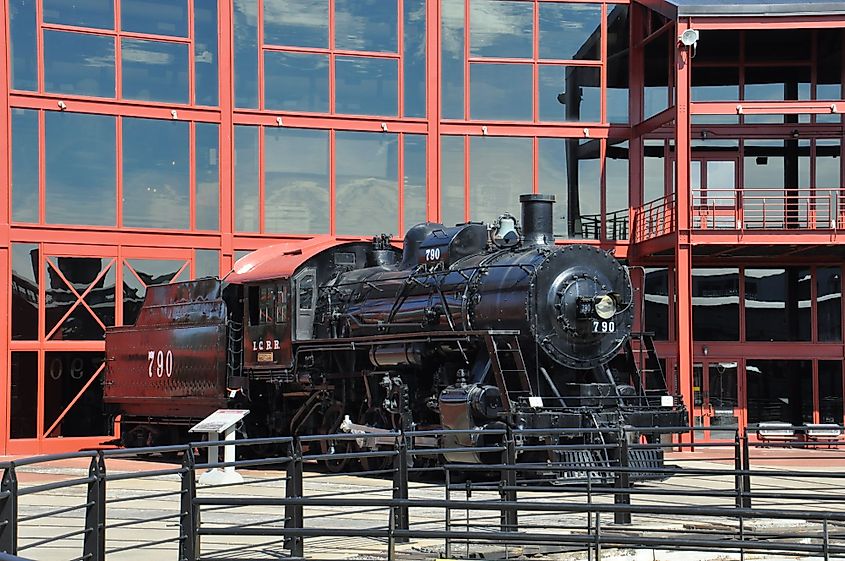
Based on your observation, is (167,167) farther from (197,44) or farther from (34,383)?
(34,383)

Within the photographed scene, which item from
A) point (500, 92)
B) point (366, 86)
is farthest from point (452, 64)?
point (366, 86)

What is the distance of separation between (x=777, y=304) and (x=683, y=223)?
412 cm

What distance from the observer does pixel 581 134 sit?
28.3m

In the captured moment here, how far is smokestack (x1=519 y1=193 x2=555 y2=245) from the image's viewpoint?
Answer: 19.4m

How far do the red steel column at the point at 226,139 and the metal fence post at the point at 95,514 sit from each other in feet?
56.2

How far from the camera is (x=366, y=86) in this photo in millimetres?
27781

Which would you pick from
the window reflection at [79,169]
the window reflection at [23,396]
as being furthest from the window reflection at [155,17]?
the window reflection at [23,396]

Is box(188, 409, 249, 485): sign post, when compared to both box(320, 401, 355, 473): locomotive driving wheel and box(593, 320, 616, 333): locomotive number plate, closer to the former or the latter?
box(320, 401, 355, 473): locomotive driving wheel

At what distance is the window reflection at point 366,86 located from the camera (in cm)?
2769

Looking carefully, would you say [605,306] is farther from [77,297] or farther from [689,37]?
[77,297]

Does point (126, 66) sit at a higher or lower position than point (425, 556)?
higher

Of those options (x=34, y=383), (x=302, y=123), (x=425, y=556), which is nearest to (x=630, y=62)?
(x=302, y=123)

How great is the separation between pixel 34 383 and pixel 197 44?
8.04 meters

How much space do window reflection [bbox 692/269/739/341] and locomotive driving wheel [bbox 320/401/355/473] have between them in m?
9.90
